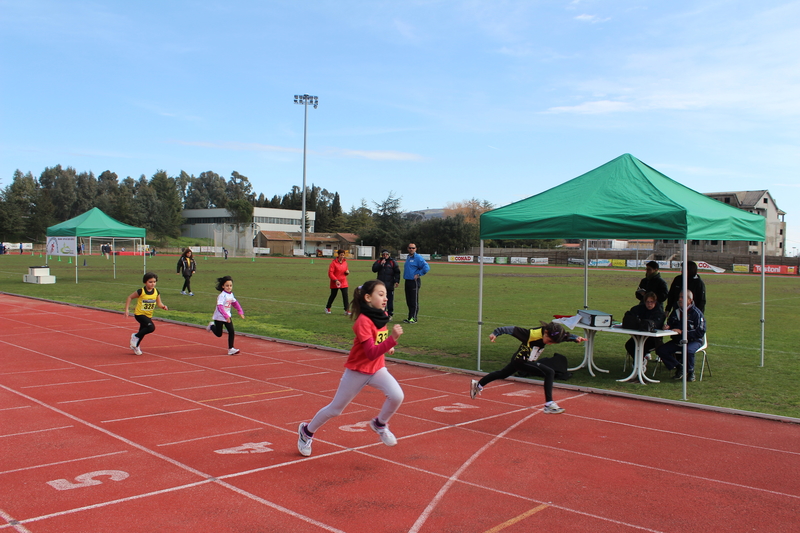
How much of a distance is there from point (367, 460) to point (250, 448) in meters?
1.14

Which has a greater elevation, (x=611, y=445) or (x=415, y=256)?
(x=415, y=256)

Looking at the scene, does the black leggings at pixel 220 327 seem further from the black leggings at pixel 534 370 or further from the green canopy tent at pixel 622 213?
the black leggings at pixel 534 370

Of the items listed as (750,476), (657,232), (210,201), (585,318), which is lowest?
(750,476)

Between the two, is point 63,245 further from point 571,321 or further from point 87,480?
point 87,480

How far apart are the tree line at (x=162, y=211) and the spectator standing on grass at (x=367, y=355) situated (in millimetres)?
75538

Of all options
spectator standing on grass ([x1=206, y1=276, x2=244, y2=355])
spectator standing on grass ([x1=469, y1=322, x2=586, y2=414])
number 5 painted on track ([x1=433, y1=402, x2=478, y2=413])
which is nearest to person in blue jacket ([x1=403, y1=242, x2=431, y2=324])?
spectator standing on grass ([x1=206, y1=276, x2=244, y2=355])

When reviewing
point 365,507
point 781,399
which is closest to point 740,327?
point 781,399

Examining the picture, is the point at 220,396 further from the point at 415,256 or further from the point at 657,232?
the point at 415,256

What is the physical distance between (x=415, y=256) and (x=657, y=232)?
26.8ft

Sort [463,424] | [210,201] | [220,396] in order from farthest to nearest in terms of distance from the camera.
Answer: [210,201] → [220,396] → [463,424]

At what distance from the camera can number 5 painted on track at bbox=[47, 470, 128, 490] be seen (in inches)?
181

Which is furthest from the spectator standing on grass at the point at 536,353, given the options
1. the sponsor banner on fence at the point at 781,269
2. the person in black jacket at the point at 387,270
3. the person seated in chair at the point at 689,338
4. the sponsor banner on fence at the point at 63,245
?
the sponsor banner on fence at the point at 781,269

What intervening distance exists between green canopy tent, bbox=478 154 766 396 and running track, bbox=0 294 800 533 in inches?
89.3

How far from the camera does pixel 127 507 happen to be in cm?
424
